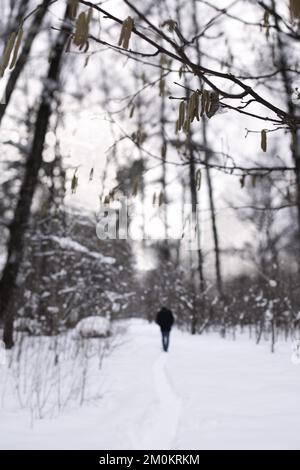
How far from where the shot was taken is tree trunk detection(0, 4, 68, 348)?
6027 mm

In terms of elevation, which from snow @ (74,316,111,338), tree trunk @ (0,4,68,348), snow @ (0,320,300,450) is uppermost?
tree trunk @ (0,4,68,348)

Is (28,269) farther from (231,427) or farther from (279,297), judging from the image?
(231,427)

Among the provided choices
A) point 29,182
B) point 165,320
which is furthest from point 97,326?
point 29,182

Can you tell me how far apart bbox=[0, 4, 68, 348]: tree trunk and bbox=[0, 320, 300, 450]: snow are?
161 cm

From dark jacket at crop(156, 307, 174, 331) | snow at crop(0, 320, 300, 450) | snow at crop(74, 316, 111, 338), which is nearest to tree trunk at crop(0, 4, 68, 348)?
snow at crop(0, 320, 300, 450)

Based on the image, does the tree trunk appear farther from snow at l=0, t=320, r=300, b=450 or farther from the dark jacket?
the dark jacket

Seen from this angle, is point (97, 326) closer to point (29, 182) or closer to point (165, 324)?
point (165, 324)

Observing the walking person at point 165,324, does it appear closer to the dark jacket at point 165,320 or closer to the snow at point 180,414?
the dark jacket at point 165,320

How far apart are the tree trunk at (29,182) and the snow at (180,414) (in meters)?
1.61

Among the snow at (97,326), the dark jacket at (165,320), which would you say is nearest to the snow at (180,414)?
the dark jacket at (165,320)

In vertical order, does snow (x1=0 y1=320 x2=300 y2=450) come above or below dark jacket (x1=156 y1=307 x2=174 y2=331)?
below

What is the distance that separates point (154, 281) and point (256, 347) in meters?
16.1

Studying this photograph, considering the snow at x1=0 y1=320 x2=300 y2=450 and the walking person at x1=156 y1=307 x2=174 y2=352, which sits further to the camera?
the walking person at x1=156 y1=307 x2=174 y2=352

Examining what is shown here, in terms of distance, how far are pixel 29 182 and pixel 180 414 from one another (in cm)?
398
